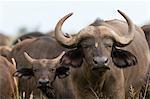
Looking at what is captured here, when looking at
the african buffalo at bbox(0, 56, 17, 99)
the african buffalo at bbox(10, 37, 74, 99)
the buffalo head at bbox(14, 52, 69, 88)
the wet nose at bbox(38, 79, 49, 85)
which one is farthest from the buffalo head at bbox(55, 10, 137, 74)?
the african buffalo at bbox(0, 56, 17, 99)

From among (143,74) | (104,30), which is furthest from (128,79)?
(104,30)

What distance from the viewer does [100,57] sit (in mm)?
10453

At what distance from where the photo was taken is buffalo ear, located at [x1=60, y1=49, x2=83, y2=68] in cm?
1151

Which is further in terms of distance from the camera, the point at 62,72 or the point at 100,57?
the point at 62,72

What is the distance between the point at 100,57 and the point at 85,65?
1.00m

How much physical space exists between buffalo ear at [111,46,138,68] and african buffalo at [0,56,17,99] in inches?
73.5

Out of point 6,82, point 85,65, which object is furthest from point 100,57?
point 6,82

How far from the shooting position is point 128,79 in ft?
41.1

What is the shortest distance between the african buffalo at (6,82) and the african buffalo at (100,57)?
1233mm

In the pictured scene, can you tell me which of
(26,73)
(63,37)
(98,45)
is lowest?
(26,73)

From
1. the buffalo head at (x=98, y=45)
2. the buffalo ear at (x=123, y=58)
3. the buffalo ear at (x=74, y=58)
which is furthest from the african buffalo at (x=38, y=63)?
the buffalo ear at (x=123, y=58)

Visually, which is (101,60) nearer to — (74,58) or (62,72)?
(74,58)

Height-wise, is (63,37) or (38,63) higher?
(63,37)

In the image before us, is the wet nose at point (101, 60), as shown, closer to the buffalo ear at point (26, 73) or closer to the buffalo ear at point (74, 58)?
the buffalo ear at point (74, 58)
